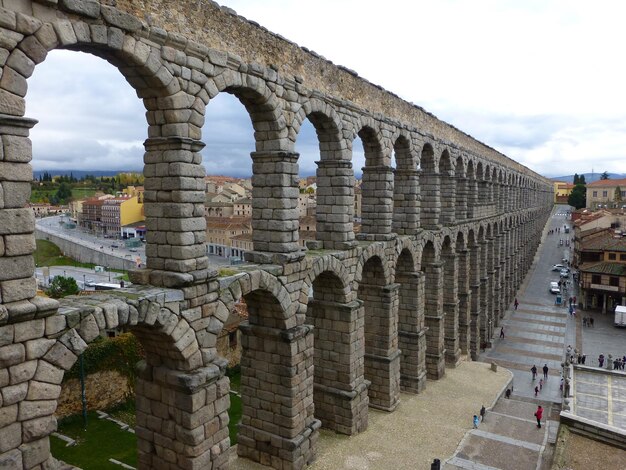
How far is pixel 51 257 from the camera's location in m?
75.6

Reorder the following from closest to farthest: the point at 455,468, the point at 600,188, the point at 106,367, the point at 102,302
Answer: the point at 102,302 → the point at 455,468 → the point at 106,367 → the point at 600,188

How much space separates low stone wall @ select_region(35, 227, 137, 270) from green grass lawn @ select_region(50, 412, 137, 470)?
35.8 m

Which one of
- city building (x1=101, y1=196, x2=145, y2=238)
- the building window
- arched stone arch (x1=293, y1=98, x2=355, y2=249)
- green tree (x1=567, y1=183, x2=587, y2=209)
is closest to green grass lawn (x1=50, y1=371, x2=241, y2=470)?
the building window

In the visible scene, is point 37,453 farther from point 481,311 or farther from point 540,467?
point 481,311

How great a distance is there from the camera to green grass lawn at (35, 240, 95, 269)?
72125 millimetres

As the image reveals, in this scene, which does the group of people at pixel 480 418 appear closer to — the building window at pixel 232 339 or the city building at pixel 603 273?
the building window at pixel 232 339

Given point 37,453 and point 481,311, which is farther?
point 481,311

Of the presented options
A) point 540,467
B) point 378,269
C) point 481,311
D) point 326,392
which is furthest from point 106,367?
point 481,311

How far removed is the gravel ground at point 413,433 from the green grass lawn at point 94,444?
8884mm

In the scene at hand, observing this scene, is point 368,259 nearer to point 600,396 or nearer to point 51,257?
point 600,396

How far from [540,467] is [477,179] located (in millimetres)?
21506

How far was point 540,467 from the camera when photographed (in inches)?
725

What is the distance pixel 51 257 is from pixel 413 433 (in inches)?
2809

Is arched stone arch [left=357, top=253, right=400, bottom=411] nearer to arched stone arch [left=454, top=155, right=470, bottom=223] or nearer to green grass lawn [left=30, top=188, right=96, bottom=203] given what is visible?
arched stone arch [left=454, top=155, right=470, bottom=223]
